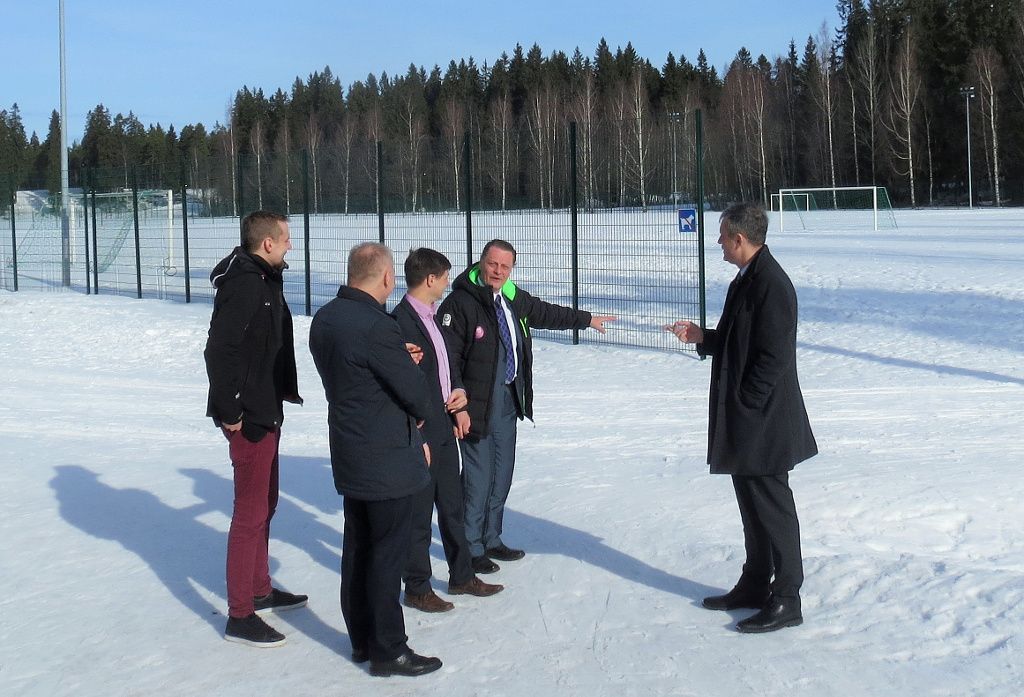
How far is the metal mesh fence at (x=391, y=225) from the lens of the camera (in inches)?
600

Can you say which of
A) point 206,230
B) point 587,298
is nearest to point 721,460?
point 587,298

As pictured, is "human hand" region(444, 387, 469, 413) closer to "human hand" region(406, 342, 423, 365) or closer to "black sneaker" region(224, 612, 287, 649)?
"human hand" region(406, 342, 423, 365)


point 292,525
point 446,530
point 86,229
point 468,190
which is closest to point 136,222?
point 86,229

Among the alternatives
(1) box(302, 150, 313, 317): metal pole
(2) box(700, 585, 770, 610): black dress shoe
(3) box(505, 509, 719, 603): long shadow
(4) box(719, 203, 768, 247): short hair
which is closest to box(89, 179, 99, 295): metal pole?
(1) box(302, 150, 313, 317): metal pole

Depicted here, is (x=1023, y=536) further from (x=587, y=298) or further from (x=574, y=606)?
(x=587, y=298)

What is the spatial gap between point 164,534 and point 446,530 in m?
2.29

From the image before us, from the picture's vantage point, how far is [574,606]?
5660 mm

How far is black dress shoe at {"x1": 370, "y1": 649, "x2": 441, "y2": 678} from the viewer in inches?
189

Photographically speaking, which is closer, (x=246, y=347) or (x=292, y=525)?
(x=246, y=347)

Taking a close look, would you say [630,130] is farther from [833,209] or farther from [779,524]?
[833,209]

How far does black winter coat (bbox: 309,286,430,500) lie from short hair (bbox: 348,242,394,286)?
2.3 inches

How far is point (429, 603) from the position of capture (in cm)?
562

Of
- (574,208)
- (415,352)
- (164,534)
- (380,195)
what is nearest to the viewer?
(415,352)

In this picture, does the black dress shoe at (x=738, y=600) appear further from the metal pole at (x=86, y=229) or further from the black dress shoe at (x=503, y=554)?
the metal pole at (x=86, y=229)
